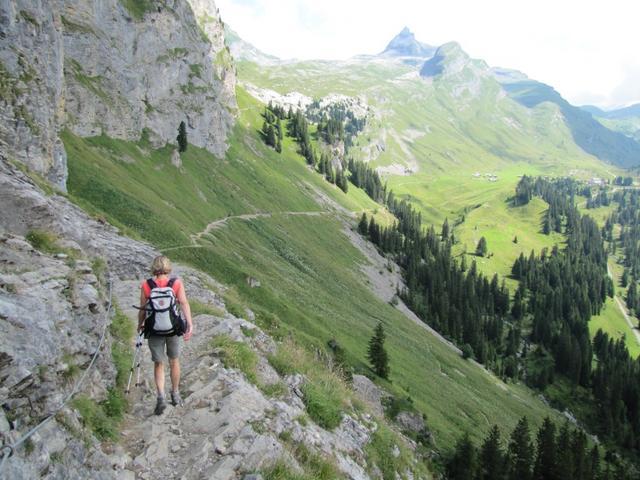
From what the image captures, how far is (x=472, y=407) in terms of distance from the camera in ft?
245

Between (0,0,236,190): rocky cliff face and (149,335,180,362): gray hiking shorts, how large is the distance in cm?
3015

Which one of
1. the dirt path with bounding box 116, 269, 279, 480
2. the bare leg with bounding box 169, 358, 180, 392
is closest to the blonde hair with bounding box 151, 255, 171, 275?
the bare leg with bounding box 169, 358, 180, 392

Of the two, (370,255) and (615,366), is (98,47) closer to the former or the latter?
(370,255)

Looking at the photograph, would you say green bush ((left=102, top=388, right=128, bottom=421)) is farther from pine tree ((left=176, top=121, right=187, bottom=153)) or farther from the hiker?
pine tree ((left=176, top=121, right=187, bottom=153))

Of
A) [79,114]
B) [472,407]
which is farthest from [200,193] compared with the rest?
[472,407]

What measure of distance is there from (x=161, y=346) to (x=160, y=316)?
1.05 m

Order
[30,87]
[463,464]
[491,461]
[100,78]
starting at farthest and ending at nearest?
[100,78] < [491,461] < [463,464] < [30,87]

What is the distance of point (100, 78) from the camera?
7606cm

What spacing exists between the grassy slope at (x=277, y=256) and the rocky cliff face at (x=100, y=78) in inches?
203

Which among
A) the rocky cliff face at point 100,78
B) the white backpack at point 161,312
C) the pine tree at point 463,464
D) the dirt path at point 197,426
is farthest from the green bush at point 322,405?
the pine tree at point 463,464

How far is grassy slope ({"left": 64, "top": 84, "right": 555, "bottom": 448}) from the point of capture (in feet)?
167

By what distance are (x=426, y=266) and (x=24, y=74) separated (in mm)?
148752

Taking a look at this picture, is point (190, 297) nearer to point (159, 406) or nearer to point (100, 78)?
point (159, 406)

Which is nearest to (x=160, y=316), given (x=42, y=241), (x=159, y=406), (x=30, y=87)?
(x=159, y=406)
